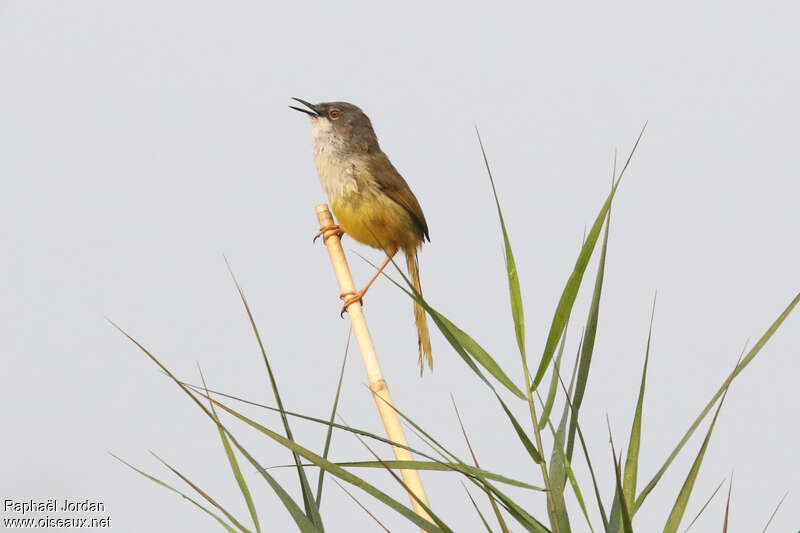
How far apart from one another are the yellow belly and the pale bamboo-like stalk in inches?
56.1

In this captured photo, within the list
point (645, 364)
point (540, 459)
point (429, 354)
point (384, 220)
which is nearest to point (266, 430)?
point (540, 459)

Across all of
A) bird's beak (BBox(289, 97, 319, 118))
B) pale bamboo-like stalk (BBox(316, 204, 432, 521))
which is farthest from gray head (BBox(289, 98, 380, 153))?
pale bamboo-like stalk (BBox(316, 204, 432, 521))

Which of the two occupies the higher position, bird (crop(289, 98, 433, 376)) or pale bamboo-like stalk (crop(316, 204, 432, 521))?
bird (crop(289, 98, 433, 376))

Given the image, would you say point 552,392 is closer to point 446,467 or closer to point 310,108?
point 446,467

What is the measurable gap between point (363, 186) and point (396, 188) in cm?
24

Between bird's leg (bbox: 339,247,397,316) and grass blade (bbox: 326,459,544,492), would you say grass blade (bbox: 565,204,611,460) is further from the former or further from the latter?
bird's leg (bbox: 339,247,397,316)

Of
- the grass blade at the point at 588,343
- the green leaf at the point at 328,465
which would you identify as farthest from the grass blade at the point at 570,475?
the green leaf at the point at 328,465

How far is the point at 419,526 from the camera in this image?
2.51 metres

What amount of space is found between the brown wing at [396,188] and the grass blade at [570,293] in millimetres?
2625

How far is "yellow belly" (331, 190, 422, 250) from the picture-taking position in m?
5.04

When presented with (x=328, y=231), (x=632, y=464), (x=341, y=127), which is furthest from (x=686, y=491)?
(x=341, y=127)

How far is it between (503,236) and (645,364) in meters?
0.54

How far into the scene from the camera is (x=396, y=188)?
5258 mm

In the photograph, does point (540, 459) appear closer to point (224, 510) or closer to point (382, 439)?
point (382, 439)
